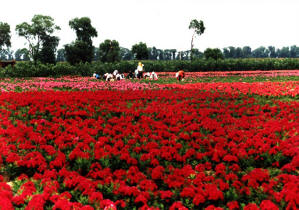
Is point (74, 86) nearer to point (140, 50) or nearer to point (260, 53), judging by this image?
point (140, 50)

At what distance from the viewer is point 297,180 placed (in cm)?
408

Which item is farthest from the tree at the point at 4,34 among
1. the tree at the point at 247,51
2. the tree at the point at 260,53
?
the tree at the point at 260,53

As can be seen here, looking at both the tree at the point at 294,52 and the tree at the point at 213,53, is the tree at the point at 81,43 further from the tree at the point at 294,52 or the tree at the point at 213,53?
the tree at the point at 294,52

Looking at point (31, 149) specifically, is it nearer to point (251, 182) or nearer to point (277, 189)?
point (251, 182)

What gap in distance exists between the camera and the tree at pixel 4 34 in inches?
2901

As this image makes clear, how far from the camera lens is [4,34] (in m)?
74.8

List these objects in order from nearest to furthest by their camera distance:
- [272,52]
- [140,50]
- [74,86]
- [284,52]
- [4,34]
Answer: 1. [74,86]
2. [4,34]
3. [140,50]
4. [284,52]
5. [272,52]

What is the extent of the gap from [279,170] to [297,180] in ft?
2.72

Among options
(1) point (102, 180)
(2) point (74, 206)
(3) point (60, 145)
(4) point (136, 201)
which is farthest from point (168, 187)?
(3) point (60, 145)

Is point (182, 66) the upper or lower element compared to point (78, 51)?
lower

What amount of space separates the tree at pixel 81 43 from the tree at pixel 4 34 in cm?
2276

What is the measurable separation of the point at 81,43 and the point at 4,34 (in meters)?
29.0

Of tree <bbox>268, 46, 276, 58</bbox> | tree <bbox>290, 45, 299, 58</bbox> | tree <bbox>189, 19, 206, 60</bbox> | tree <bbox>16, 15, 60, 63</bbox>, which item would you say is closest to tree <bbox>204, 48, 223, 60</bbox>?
tree <bbox>189, 19, 206, 60</bbox>

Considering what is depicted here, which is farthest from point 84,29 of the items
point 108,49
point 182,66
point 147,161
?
point 147,161
